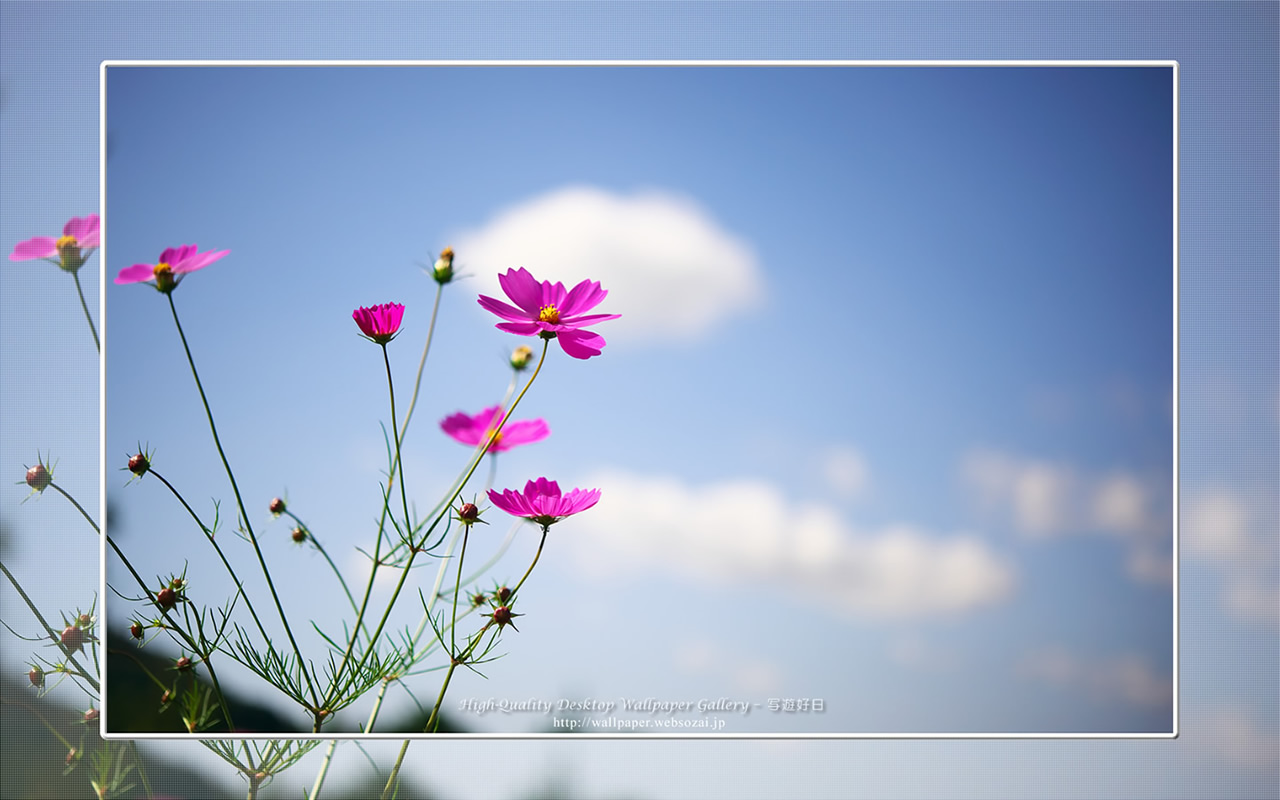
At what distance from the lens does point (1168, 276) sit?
5.10 ft

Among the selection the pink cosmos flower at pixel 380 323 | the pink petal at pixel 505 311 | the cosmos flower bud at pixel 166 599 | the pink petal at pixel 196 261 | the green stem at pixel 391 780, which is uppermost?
the pink petal at pixel 196 261

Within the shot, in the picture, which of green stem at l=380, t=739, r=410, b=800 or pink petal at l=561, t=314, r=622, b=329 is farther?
green stem at l=380, t=739, r=410, b=800

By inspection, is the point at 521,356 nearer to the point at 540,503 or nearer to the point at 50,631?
the point at 540,503

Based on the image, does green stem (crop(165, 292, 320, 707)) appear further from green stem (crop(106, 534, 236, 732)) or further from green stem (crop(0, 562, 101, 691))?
green stem (crop(0, 562, 101, 691))

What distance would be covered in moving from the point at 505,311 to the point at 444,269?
0.49 feet

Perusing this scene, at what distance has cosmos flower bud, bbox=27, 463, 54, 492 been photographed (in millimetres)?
1553

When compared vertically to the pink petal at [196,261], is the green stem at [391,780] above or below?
below

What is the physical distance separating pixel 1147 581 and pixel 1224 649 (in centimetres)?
19

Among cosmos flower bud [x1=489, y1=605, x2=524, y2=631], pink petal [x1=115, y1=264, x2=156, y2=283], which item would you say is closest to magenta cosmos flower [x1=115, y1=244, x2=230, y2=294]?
pink petal [x1=115, y1=264, x2=156, y2=283]

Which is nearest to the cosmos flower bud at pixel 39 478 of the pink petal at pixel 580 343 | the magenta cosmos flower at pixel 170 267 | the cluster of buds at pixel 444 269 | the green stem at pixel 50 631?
the green stem at pixel 50 631

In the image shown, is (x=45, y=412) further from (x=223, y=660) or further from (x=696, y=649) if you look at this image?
(x=696, y=649)

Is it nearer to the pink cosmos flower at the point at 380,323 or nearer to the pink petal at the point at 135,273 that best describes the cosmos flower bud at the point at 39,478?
the pink petal at the point at 135,273

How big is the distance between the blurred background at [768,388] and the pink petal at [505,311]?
0.11 m

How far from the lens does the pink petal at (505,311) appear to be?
1397mm
